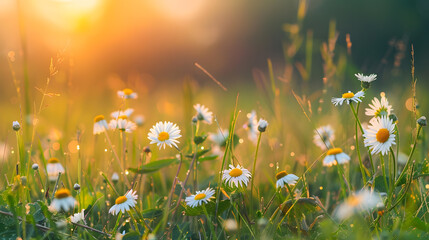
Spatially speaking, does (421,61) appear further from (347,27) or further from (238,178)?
(238,178)

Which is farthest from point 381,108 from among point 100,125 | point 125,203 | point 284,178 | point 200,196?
point 100,125

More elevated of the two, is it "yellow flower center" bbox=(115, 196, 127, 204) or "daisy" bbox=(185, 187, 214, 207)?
"daisy" bbox=(185, 187, 214, 207)

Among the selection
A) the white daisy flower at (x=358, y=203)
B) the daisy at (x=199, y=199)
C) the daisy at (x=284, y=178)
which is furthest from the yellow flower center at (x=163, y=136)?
the white daisy flower at (x=358, y=203)

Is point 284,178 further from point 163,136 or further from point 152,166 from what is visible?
point 152,166

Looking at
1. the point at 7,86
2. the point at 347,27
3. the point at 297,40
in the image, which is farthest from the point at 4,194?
the point at 347,27

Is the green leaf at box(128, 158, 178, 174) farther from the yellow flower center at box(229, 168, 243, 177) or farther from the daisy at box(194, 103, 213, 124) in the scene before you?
the yellow flower center at box(229, 168, 243, 177)

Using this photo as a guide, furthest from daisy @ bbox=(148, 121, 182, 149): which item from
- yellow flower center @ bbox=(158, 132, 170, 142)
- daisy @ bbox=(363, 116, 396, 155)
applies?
daisy @ bbox=(363, 116, 396, 155)

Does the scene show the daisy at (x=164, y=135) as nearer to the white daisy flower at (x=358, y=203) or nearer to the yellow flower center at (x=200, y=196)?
the yellow flower center at (x=200, y=196)

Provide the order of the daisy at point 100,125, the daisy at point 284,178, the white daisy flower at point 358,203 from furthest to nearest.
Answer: the daisy at point 100,125 < the daisy at point 284,178 < the white daisy flower at point 358,203

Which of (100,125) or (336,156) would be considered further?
(100,125)
